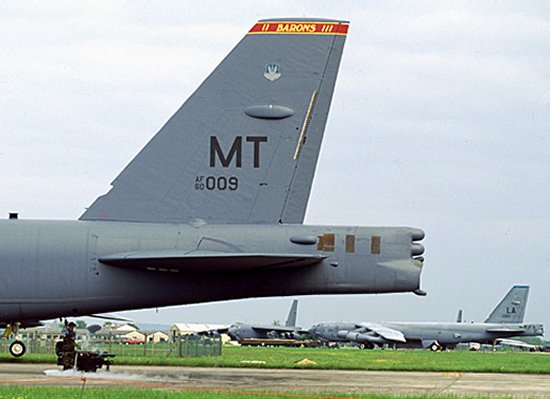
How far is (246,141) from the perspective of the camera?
65.6 feet

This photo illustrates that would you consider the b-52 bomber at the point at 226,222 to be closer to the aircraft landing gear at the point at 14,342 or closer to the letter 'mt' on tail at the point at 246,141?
the letter 'mt' on tail at the point at 246,141

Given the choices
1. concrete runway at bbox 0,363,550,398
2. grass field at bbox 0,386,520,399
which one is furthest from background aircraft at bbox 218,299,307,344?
grass field at bbox 0,386,520,399

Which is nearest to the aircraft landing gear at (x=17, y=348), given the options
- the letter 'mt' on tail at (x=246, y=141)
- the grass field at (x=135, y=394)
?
the letter 'mt' on tail at (x=246, y=141)

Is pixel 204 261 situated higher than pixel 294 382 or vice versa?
pixel 204 261

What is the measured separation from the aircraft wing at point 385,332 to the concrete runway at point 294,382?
53099mm

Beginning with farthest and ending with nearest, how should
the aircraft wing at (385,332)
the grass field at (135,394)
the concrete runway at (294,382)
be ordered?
the aircraft wing at (385,332) < the concrete runway at (294,382) < the grass field at (135,394)

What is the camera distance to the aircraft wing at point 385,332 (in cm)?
7738

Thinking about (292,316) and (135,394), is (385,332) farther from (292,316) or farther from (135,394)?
(135,394)

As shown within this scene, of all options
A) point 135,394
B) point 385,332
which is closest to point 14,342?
point 135,394

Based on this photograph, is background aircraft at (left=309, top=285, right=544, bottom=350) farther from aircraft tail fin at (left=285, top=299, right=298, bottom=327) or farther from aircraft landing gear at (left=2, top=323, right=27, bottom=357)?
aircraft landing gear at (left=2, top=323, right=27, bottom=357)

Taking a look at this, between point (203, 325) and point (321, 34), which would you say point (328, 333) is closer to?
point (203, 325)

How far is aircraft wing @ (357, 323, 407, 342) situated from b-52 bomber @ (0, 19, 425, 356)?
59.3 meters

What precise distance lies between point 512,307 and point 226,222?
71947 mm

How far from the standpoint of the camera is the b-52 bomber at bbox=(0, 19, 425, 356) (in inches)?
746
